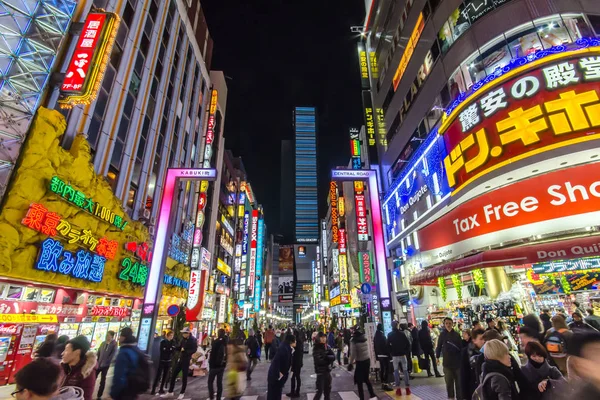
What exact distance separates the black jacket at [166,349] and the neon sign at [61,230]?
5790 millimetres

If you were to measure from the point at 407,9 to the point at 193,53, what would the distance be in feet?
67.8

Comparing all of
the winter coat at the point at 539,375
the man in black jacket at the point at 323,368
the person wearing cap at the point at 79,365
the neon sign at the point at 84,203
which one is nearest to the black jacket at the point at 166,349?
the man in black jacket at the point at 323,368

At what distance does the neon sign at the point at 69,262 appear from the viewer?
10906 millimetres

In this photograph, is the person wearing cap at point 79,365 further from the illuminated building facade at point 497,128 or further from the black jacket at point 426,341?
the illuminated building facade at point 497,128

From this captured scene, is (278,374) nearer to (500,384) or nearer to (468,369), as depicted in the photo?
(468,369)

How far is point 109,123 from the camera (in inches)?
635

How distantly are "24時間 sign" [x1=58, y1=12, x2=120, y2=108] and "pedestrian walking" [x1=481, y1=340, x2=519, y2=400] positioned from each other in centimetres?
1457

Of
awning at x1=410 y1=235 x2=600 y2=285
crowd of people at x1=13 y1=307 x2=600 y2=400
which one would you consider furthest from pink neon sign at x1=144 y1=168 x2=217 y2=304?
awning at x1=410 y1=235 x2=600 y2=285

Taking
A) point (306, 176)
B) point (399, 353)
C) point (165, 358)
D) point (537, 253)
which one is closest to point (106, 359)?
point (165, 358)

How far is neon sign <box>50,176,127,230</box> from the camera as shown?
37.1 feet

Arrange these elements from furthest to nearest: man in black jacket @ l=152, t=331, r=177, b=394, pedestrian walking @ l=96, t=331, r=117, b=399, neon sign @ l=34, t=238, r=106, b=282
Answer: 1. neon sign @ l=34, t=238, r=106, b=282
2. man in black jacket @ l=152, t=331, r=177, b=394
3. pedestrian walking @ l=96, t=331, r=117, b=399

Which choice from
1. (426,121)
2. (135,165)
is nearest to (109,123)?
(135,165)

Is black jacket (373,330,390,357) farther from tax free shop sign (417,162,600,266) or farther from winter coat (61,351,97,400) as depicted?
winter coat (61,351,97,400)

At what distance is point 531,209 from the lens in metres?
10.1
